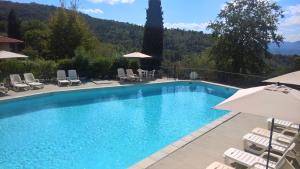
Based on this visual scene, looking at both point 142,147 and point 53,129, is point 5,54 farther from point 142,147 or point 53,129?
point 142,147

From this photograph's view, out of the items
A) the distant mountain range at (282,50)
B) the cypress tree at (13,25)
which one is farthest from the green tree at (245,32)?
the cypress tree at (13,25)

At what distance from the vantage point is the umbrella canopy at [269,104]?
12.3ft

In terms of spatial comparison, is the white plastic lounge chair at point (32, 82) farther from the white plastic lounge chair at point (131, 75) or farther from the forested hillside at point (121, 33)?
the forested hillside at point (121, 33)

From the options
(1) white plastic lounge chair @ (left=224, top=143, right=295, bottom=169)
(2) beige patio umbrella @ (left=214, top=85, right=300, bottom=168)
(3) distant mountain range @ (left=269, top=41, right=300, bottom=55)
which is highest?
(3) distant mountain range @ (left=269, top=41, right=300, bottom=55)

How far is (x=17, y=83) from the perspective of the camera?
12.9 meters

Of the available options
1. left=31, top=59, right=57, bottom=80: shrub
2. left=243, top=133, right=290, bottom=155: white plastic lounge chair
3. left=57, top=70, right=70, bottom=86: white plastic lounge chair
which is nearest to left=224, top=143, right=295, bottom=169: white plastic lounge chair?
left=243, top=133, right=290, bottom=155: white plastic lounge chair

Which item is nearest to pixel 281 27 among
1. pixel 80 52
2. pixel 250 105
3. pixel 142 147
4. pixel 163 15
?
pixel 163 15

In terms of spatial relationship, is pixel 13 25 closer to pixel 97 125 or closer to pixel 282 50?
pixel 282 50

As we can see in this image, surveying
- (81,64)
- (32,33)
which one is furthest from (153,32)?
(32,33)

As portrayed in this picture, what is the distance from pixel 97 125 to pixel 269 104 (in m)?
6.63

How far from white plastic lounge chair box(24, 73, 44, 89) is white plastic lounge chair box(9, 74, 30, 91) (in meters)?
0.22

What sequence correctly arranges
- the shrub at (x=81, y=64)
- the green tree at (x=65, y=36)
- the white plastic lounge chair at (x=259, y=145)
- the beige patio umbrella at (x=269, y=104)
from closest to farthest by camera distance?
the beige patio umbrella at (x=269, y=104), the white plastic lounge chair at (x=259, y=145), the shrub at (x=81, y=64), the green tree at (x=65, y=36)

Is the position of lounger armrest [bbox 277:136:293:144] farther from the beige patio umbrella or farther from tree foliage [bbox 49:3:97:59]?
tree foliage [bbox 49:3:97:59]

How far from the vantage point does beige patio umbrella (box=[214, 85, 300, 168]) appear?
376 centimetres
